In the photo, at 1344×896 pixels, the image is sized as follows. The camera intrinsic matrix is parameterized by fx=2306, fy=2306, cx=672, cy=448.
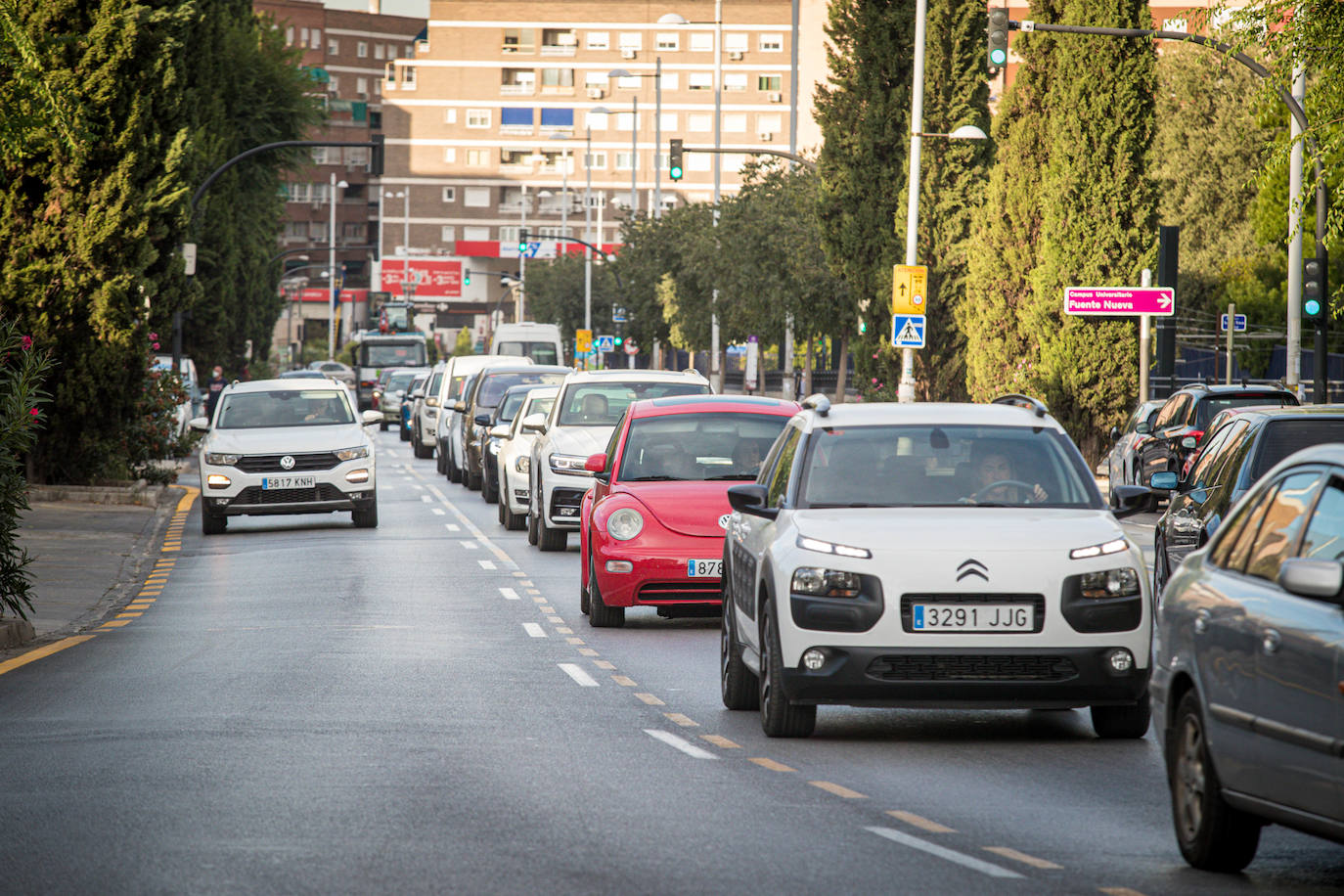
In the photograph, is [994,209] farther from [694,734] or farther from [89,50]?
[694,734]

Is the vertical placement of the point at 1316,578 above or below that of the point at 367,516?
above

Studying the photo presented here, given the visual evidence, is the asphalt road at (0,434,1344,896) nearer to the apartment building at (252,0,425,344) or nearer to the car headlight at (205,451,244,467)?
the car headlight at (205,451,244,467)

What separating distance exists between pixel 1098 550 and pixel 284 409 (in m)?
19.9

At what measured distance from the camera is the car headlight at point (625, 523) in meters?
16.4

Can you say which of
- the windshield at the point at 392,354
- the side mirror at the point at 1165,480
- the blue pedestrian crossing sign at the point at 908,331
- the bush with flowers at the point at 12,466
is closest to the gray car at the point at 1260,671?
the side mirror at the point at 1165,480

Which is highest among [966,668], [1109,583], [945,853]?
[1109,583]

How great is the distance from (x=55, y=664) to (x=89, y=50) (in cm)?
1859

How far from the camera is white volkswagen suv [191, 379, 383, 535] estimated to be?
89.5ft

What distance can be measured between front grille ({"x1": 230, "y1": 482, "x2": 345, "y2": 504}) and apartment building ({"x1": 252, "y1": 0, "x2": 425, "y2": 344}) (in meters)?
139

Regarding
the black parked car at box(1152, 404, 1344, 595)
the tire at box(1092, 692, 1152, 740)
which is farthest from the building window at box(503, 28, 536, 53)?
the tire at box(1092, 692, 1152, 740)

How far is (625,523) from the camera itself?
1639 cm

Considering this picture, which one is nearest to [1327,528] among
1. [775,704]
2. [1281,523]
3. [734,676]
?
[1281,523]

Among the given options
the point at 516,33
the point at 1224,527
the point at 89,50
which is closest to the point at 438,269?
the point at 516,33

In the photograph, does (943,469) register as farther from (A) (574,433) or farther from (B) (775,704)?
(A) (574,433)
